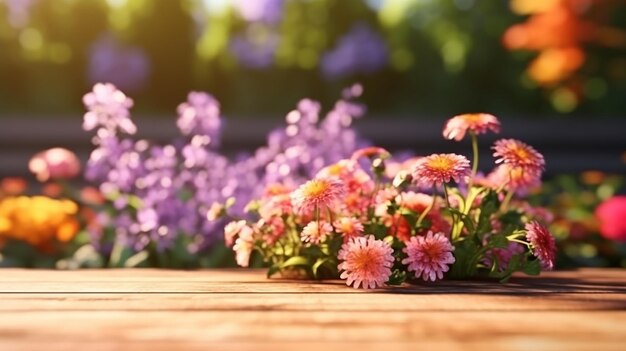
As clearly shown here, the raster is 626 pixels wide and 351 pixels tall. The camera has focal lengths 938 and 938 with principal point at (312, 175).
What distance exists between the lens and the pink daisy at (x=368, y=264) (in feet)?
6.17

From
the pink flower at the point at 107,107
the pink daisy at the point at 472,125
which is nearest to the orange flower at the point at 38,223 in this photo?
the pink flower at the point at 107,107

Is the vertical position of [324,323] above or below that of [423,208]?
below

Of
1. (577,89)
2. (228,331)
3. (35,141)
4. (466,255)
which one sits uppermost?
(577,89)

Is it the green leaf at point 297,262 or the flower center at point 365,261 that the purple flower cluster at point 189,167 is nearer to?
the green leaf at point 297,262

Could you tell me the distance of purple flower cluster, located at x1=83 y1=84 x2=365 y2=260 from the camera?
3035 millimetres

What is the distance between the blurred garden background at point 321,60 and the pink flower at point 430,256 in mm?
4759

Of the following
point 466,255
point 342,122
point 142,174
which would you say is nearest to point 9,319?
point 466,255

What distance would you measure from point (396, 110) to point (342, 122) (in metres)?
4.39

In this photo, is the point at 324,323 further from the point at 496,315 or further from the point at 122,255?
the point at 122,255

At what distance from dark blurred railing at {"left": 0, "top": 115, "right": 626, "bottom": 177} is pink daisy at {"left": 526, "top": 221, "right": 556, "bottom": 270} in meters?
4.48

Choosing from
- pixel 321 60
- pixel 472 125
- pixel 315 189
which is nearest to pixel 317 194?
pixel 315 189

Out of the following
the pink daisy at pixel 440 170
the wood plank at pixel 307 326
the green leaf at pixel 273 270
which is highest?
the pink daisy at pixel 440 170

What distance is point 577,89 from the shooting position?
7.38 metres

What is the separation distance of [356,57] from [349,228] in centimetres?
551
